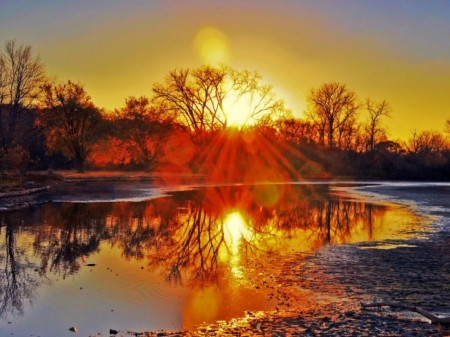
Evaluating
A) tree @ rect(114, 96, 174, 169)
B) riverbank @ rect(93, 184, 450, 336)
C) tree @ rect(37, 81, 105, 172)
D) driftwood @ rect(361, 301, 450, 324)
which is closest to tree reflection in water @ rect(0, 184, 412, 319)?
riverbank @ rect(93, 184, 450, 336)

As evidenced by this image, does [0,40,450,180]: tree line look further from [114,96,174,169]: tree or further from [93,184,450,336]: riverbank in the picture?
[93,184,450,336]: riverbank

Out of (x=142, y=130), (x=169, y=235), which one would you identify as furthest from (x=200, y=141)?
(x=169, y=235)

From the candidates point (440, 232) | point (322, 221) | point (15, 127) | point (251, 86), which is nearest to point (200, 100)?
point (251, 86)

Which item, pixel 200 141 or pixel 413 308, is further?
pixel 200 141

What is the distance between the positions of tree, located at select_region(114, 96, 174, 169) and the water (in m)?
46.6

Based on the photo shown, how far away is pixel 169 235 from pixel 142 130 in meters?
58.6

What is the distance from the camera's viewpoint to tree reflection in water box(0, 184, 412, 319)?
1104 cm

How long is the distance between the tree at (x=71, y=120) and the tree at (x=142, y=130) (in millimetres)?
7289

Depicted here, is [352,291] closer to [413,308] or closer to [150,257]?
[413,308]

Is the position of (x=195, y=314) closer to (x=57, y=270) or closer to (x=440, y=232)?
(x=57, y=270)

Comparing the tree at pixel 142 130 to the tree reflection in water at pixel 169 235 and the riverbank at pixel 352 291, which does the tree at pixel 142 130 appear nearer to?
the tree reflection in water at pixel 169 235

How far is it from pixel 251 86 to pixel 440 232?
5652cm

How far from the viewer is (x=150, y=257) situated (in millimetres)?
12703

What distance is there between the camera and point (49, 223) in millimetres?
19219
